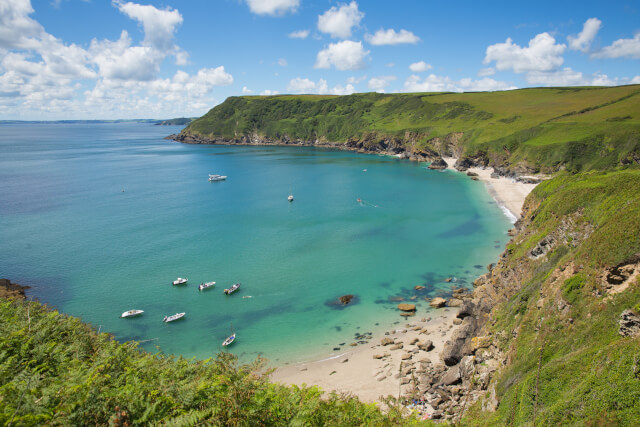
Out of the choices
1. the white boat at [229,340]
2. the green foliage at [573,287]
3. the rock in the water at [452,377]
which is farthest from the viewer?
the white boat at [229,340]

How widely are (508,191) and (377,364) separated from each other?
277ft

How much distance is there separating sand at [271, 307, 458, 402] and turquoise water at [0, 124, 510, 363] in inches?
83.5

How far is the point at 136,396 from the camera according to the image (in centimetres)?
1131

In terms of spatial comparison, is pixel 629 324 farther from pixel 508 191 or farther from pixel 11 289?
pixel 508 191

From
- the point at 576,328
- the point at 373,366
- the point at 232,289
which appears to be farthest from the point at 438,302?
the point at 232,289

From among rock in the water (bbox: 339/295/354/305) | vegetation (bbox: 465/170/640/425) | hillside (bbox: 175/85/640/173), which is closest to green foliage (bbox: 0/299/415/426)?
vegetation (bbox: 465/170/640/425)

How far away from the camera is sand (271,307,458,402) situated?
29.0 metres

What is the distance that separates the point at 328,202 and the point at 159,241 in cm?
4521

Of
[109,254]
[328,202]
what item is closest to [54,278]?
[109,254]

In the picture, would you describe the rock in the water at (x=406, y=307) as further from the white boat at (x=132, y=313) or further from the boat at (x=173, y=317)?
the white boat at (x=132, y=313)

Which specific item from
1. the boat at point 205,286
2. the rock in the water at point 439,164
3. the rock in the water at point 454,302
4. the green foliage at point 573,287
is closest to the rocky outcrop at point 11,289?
the boat at point 205,286

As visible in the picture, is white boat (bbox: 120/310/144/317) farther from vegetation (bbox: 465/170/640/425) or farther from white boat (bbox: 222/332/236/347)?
vegetation (bbox: 465/170/640/425)

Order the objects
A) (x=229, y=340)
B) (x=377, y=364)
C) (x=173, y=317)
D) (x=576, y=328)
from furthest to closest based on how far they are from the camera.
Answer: (x=173, y=317) → (x=229, y=340) → (x=377, y=364) → (x=576, y=328)

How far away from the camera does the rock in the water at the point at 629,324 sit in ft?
53.9
